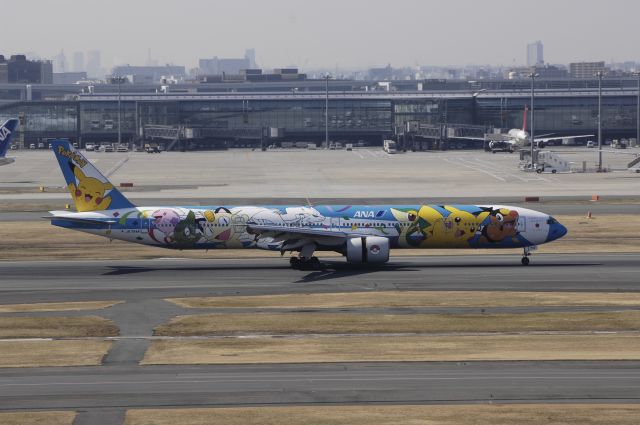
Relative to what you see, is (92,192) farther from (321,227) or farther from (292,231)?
(321,227)

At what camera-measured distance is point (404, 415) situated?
36.5 m

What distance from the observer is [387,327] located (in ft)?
168

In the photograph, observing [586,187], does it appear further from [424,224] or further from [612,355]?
[612,355]

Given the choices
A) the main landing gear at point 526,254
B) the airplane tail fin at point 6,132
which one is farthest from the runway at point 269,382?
the airplane tail fin at point 6,132

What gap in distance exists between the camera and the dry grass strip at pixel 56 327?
50500 mm

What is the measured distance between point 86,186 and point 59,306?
600 inches

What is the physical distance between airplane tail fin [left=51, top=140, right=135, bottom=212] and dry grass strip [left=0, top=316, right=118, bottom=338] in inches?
693

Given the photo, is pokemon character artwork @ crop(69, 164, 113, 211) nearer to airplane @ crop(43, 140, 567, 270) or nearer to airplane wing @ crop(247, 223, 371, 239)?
airplane @ crop(43, 140, 567, 270)

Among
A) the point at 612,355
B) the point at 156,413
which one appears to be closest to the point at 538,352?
the point at 612,355

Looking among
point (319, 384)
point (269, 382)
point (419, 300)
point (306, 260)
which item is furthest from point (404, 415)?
point (306, 260)

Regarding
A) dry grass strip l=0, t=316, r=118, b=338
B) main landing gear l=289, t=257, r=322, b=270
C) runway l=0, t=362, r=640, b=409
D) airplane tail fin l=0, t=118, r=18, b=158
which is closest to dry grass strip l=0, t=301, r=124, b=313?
dry grass strip l=0, t=316, r=118, b=338

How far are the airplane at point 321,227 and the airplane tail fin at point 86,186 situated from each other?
0.21 m

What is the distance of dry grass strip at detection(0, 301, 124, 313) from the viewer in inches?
2239

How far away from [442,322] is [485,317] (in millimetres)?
2631
